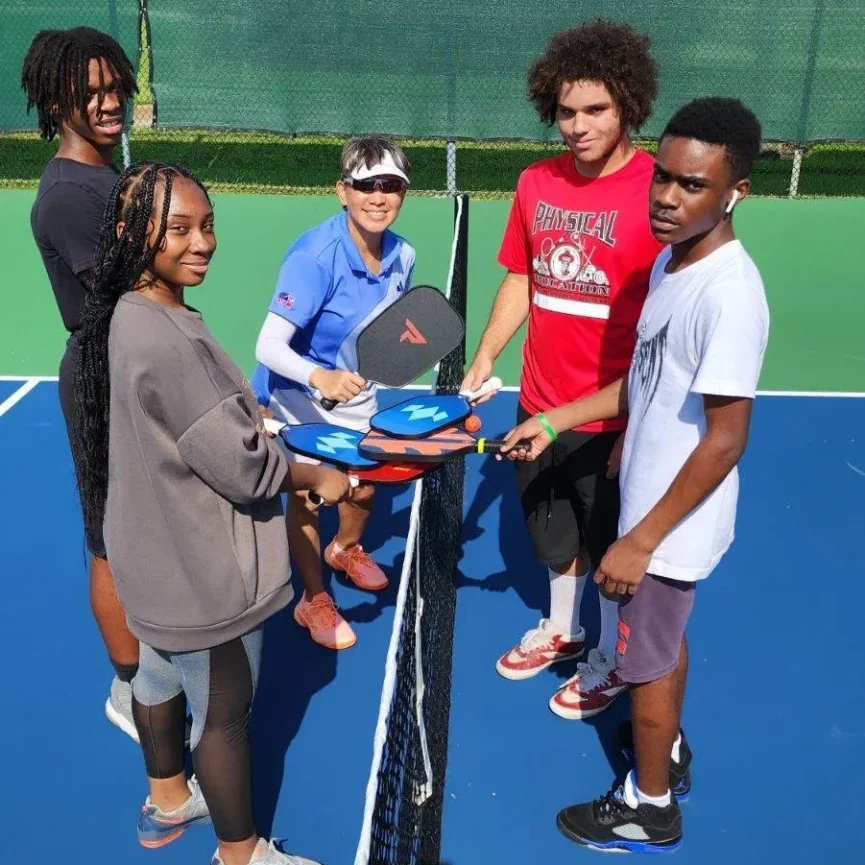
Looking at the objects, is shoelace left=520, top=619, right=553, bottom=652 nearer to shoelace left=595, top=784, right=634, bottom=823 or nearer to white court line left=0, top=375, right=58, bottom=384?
shoelace left=595, top=784, right=634, bottom=823

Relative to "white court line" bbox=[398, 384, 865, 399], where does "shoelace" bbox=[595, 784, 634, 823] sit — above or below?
below

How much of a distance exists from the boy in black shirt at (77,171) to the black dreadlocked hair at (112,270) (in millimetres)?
471

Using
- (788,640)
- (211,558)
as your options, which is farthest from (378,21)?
(211,558)

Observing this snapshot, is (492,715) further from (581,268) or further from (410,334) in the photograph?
(581,268)

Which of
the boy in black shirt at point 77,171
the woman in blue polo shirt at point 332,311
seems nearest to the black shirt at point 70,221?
the boy in black shirt at point 77,171

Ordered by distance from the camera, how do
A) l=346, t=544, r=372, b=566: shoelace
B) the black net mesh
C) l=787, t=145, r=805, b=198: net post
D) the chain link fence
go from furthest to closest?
1. l=787, t=145, r=805, b=198: net post
2. the chain link fence
3. l=346, t=544, r=372, b=566: shoelace
4. the black net mesh

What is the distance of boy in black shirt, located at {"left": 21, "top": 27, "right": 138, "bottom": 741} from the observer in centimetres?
296

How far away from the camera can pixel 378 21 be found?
1120 cm

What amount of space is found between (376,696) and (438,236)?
7.25m

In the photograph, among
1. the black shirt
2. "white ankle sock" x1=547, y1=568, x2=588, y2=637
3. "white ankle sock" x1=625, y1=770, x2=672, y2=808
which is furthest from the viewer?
"white ankle sock" x1=547, y1=568, x2=588, y2=637

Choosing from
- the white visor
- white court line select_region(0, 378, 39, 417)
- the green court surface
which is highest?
the white visor

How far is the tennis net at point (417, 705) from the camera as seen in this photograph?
2428mm

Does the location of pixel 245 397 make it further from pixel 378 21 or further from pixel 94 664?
pixel 378 21

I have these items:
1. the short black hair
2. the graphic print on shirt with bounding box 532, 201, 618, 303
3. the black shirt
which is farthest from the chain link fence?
the short black hair
